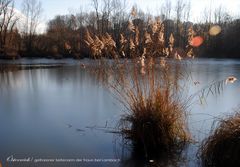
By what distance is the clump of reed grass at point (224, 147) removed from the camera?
9.27ft

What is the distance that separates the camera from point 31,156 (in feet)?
10.6

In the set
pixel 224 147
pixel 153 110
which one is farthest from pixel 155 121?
pixel 224 147

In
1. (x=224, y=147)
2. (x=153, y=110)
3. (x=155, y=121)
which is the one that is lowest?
(x=224, y=147)

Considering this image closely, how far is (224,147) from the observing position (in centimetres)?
291

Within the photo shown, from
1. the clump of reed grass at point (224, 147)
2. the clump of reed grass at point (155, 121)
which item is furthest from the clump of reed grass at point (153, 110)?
the clump of reed grass at point (224, 147)

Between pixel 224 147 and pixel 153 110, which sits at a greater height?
pixel 153 110

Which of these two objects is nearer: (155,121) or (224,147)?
(224,147)

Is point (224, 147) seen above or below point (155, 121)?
below

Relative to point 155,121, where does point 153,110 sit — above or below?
above

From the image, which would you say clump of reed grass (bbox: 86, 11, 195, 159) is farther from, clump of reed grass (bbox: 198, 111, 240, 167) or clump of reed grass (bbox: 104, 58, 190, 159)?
clump of reed grass (bbox: 198, 111, 240, 167)

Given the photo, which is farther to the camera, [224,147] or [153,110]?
[153,110]

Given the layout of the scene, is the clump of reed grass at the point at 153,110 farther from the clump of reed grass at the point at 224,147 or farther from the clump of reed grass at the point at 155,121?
the clump of reed grass at the point at 224,147

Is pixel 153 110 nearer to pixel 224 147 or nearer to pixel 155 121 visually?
pixel 155 121

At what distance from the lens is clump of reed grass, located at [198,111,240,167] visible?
111 inches
